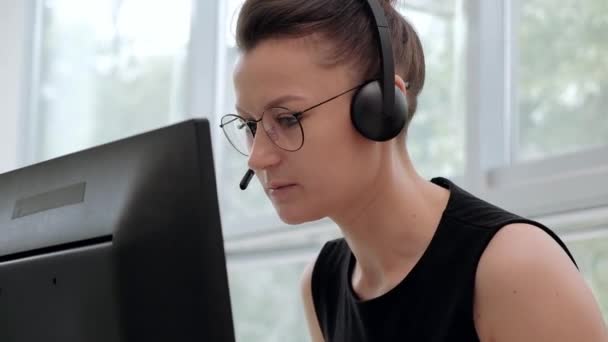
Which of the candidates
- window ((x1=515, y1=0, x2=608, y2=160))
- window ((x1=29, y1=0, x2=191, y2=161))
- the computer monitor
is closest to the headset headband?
the computer monitor

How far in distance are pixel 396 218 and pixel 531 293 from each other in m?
0.23

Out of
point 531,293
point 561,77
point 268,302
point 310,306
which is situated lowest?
point 268,302

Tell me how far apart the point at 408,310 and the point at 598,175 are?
705 millimetres

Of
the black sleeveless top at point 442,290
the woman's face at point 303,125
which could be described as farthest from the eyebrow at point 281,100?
the black sleeveless top at point 442,290

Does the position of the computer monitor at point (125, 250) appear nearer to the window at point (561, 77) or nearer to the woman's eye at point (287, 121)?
the woman's eye at point (287, 121)

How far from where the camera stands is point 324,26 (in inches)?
43.2

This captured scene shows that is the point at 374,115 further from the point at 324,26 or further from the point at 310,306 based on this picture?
the point at 310,306

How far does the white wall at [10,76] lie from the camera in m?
3.34

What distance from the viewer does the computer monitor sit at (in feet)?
2.37

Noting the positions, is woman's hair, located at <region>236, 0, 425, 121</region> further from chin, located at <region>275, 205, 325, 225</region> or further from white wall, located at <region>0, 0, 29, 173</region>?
white wall, located at <region>0, 0, 29, 173</region>

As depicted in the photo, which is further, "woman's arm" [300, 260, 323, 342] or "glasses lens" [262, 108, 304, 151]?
"woman's arm" [300, 260, 323, 342]

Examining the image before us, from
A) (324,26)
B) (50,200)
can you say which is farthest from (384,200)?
(50,200)

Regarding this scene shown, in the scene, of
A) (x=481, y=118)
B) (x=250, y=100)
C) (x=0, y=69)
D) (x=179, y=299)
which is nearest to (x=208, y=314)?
(x=179, y=299)

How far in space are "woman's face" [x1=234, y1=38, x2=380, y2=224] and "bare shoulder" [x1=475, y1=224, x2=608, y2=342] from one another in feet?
0.67
